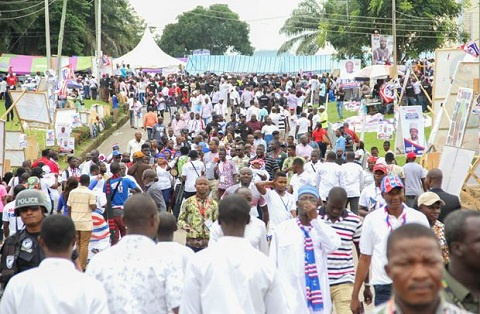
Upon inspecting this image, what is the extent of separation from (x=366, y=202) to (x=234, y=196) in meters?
7.36

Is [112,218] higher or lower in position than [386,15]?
lower

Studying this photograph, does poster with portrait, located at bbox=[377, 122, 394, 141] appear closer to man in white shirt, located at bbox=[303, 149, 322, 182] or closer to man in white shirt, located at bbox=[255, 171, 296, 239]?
man in white shirt, located at bbox=[303, 149, 322, 182]

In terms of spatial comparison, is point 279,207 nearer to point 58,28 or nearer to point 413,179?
point 413,179

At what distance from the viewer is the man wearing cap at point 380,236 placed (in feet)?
28.9

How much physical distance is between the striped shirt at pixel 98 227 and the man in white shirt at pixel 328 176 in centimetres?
438

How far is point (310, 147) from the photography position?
22.8 m

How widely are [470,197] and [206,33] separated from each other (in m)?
123

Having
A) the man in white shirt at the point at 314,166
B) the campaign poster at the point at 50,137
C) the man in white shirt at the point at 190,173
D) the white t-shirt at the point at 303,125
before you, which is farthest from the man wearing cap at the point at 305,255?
the white t-shirt at the point at 303,125

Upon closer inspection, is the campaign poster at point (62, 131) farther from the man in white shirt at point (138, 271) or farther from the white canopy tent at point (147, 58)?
the white canopy tent at point (147, 58)

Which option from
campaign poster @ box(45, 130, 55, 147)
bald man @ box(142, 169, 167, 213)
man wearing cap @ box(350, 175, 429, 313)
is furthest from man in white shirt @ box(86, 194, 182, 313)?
campaign poster @ box(45, 130, 55, 147)

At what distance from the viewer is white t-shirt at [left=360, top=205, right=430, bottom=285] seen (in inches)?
347

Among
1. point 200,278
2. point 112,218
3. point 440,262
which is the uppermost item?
point 440,262

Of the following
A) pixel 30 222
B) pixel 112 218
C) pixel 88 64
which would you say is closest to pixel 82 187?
pixel 112 218

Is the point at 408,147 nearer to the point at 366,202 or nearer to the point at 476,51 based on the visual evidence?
the point at 476,51
